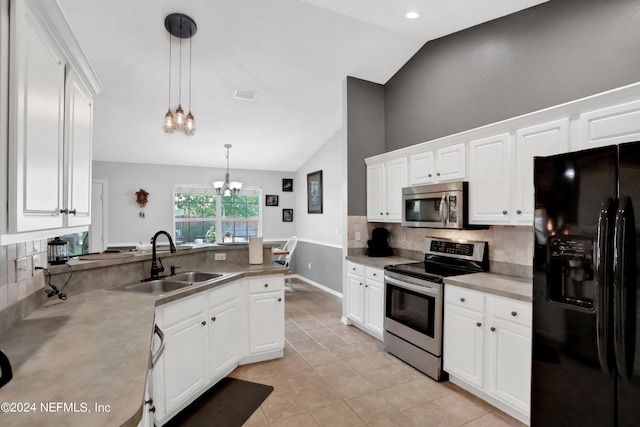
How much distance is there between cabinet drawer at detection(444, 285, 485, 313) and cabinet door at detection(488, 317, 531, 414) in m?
0.15

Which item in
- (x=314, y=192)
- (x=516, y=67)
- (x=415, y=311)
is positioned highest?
(x=516, y=67)

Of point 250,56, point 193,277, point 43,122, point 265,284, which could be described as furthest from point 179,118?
point 43,122

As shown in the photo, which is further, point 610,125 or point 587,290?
point 610,125

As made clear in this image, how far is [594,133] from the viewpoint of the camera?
6.71ft

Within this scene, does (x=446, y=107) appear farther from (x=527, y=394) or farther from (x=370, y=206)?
(x=527, y=394)

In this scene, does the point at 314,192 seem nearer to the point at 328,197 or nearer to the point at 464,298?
the point at 328,197

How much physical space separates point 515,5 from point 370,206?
243cm

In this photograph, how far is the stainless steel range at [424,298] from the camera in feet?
9.05

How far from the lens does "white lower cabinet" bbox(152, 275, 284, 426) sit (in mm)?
2037

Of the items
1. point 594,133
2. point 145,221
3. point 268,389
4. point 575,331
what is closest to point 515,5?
point 594,133

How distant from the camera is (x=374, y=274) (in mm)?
3568

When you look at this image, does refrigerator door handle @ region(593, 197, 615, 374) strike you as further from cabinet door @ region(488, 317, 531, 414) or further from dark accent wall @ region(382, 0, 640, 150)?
dark accent wall @ region(382, 0, 640, 150)

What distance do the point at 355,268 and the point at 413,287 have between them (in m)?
1.07

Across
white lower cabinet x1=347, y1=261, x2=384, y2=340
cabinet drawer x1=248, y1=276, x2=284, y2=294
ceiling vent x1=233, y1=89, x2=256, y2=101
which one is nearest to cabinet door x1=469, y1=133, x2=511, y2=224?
white lower cabinet x1=347, y1=261, x2=384, y2=340
